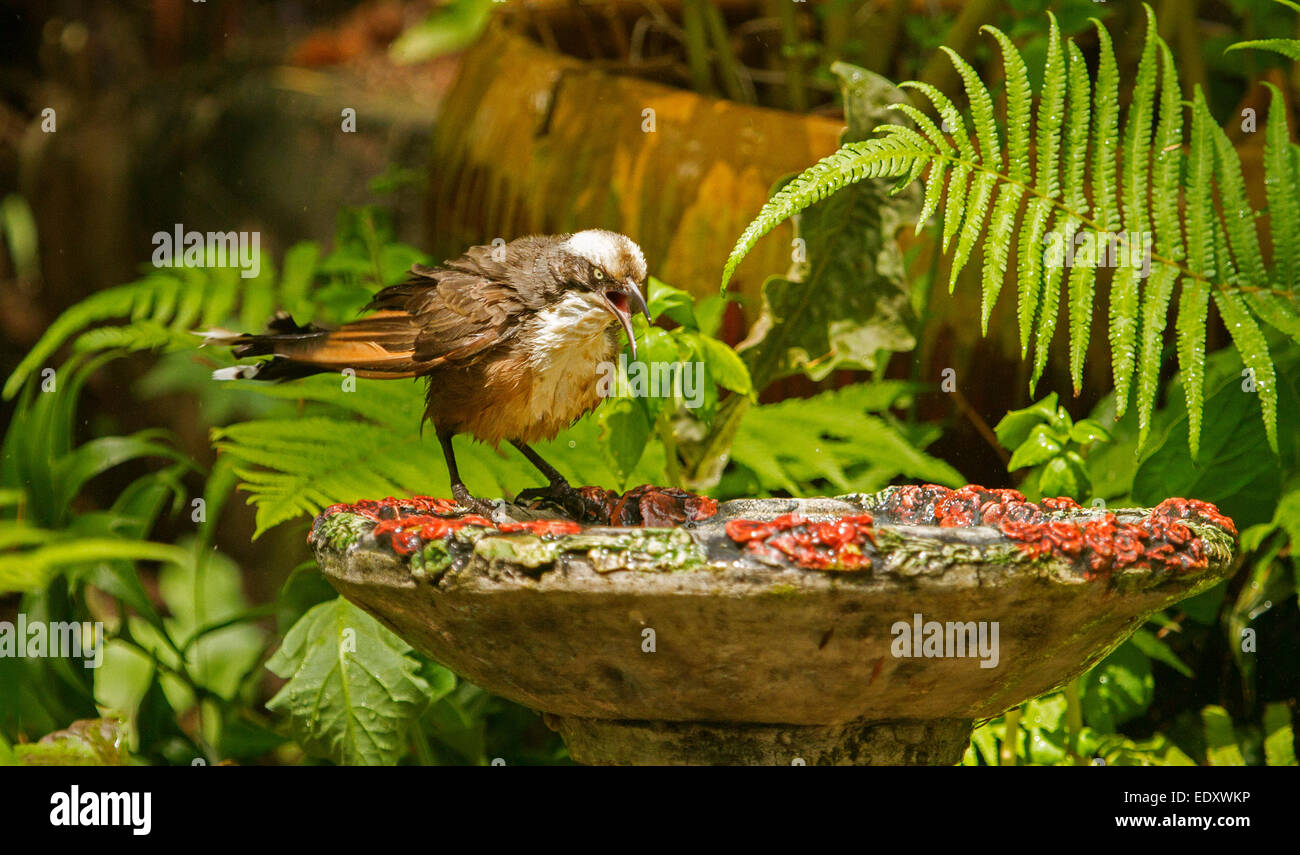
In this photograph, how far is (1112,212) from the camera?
187cm

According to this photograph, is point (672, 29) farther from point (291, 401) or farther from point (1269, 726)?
point (1269, 726)

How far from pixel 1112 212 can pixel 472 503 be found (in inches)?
→ 44.3

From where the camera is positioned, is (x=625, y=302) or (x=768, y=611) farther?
(x=625, y=302)

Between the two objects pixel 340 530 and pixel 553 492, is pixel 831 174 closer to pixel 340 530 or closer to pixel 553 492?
pixel 553 492

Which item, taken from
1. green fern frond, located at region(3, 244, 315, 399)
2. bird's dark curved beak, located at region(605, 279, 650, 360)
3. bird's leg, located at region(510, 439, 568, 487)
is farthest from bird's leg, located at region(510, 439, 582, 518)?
green fern frond, located at region(3, 244, 315, 399)

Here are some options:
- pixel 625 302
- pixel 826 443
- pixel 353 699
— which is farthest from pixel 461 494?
pixel 826 443

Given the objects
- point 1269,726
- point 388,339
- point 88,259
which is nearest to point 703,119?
point 388,339

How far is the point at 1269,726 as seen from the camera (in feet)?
8.05

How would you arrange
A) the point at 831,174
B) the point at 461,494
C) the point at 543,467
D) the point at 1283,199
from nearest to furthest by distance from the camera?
1. the point at 831,174
2. the point at 461,494
3. the point at 543,467
4. the point at 1283,199

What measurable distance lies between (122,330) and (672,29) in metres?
1.83

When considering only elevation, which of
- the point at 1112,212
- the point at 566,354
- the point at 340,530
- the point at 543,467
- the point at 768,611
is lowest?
the point at 768,611

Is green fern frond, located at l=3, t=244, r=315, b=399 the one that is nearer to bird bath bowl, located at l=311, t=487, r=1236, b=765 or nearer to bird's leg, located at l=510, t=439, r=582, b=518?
bird's leg, located at l=510, t=439, r=582, b=518

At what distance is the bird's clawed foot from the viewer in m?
1.61

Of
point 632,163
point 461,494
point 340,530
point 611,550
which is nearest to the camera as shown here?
point 611,550
